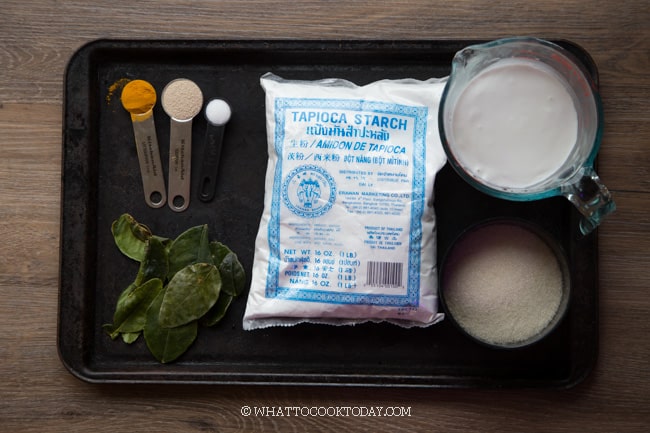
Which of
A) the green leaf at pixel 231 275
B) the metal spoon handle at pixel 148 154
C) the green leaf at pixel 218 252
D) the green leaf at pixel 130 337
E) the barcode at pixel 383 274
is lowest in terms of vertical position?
the green leaf at pixel 130 337

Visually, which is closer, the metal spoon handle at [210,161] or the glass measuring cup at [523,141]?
the glass measuring cup at [523,141]

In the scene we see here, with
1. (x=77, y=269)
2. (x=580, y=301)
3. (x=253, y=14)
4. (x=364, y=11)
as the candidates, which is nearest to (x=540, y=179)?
(x=580, y=301)

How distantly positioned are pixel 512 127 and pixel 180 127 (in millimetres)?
473

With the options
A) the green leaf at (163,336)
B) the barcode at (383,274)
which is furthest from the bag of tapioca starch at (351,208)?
the green leaf at (163,336)

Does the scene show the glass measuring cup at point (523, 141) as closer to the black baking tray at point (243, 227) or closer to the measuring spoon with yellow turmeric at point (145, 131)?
the black baking tray at point (243, 227)

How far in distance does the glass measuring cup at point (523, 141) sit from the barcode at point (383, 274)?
158 mm

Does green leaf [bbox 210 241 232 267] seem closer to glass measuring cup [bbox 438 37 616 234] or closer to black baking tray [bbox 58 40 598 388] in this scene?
black baking tray [bbox 58 40 598 388]

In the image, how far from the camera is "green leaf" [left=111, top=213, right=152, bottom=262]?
0.85 meters

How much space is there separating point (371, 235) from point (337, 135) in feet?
0.48

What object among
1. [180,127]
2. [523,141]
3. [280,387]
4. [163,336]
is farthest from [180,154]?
[523,141]

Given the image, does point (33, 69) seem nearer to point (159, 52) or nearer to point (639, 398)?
point (159, 52)

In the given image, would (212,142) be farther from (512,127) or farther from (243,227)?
(512,127)

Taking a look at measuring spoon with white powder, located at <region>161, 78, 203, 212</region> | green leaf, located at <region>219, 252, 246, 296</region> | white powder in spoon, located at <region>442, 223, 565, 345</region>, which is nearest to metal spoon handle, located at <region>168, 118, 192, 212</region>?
measuring spoon with white powder, located at <region>161, 78, 203, 212</region>

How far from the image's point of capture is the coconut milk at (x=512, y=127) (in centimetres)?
73
